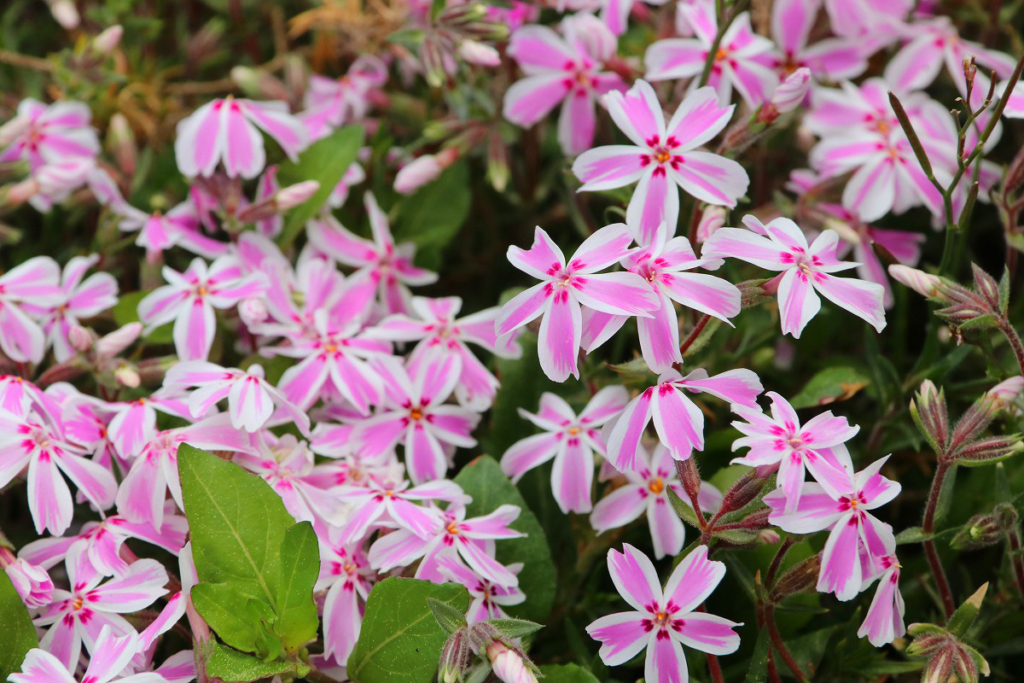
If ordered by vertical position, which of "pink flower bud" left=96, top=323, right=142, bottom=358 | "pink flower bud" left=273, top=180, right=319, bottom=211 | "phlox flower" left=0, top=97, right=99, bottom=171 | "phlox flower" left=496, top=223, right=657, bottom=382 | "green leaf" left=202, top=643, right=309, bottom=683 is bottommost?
"green leaf" left=202, top=643, right=309, bottom=683

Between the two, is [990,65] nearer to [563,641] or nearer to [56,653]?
[563,641]

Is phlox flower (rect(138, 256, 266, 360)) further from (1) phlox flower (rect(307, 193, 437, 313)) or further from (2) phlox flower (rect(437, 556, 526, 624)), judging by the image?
(2) phlox flower (rect(437, 556, 526, 624))

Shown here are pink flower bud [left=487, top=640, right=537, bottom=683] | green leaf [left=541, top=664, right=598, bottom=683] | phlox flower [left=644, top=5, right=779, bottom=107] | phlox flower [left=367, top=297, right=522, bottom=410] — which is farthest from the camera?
phlox flower [left=644, top=5, right=779, bottom=107]

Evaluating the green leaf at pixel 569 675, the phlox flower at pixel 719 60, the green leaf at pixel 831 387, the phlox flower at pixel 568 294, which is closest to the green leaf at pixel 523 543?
the green leaf at pixel 569 675

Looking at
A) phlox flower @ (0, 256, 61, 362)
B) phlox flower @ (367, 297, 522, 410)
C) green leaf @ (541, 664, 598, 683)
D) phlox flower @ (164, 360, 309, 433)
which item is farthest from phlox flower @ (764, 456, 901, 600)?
phlox flower @ (0, 256, 61, 362)

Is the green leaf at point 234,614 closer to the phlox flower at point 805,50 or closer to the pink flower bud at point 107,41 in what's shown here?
the pink flower bud at point 107,41
